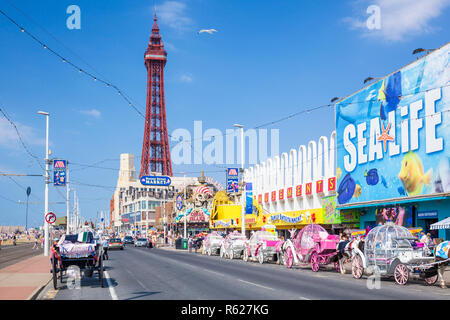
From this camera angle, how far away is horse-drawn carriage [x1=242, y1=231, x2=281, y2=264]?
29.8 meters

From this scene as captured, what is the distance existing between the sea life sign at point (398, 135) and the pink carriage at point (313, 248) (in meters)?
7.24

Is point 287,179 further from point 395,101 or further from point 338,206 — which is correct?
point 395,101

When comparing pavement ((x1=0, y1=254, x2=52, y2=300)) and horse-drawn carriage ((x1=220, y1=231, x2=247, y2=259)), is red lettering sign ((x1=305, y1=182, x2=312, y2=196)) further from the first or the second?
pavement ((x1=0, y1=254, x2=52, y2=300))

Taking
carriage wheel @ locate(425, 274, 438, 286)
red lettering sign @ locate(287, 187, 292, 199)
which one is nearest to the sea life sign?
red lettering sign @ locate(287, 187, 292, 199)

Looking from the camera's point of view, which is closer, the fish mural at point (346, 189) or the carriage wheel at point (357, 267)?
the carriage wheel at point (357, 267)

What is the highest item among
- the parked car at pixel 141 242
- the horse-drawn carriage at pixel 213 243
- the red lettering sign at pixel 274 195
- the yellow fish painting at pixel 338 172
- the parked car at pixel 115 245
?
the yellow fish painting at pixel 338 172

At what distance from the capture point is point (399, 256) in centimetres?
1738

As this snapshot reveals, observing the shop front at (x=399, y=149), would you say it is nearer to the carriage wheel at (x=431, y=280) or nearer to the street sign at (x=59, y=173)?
the carriage wheel at (x=431, y=280)

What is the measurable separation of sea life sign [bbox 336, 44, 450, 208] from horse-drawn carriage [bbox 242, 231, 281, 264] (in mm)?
7397

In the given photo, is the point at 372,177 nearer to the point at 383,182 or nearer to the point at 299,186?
the point at 383,182

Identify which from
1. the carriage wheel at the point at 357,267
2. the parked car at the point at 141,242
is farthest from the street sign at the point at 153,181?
the parked car at the point at 141,242

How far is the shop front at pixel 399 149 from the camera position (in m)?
26.8

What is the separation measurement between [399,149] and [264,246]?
9.61m
